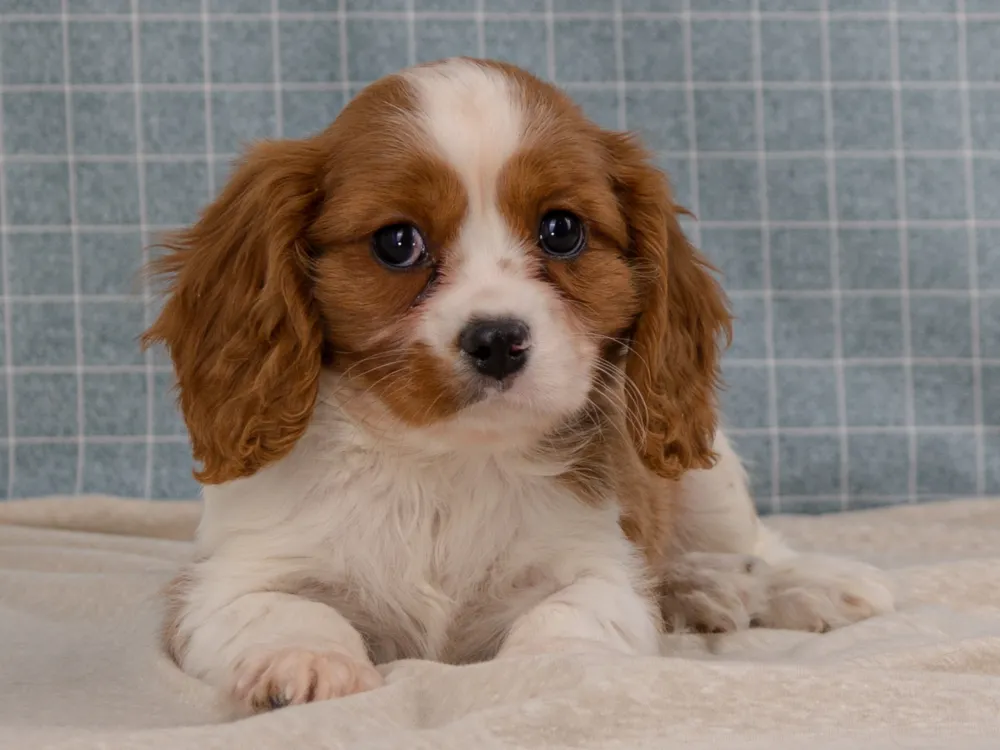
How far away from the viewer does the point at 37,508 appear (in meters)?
3.88

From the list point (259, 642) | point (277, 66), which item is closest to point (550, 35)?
point (277, 66)

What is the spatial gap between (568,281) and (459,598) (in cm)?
54

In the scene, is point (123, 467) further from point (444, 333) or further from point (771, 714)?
point (771, 714)

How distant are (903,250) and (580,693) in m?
2.88

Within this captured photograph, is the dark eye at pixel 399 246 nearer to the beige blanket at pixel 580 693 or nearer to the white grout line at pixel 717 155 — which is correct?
the beige blanket at pixel 580 693

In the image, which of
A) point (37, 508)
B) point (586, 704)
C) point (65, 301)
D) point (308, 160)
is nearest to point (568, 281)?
point (308, 160)

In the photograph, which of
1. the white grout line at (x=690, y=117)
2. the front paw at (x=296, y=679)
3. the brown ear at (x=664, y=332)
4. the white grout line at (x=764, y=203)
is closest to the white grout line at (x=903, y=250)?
the white grout line at (x=764, y=203)

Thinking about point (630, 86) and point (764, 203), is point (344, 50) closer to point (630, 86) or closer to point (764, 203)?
point (630, 86)

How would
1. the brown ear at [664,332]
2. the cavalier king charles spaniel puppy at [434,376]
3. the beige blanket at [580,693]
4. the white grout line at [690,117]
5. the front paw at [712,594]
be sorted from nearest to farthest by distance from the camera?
the beige blanket at [580,693], the cavalier king charles spaniel puppy at [434,376], the brown ear at [664,332], the front paw at [712,594], the white grout line at [690,117]

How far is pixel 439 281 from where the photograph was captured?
2.23m

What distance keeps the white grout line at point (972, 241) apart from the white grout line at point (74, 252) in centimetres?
259

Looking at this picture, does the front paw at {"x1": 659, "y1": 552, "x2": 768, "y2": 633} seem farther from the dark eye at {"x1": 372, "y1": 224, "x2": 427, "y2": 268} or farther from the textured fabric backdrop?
the textured fabric backdrop

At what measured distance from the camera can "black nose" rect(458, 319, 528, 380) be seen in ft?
6.89

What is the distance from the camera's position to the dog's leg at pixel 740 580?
2.76 m
